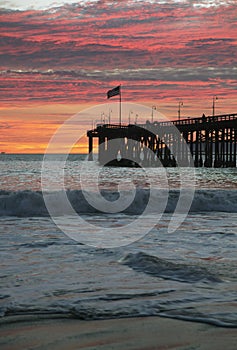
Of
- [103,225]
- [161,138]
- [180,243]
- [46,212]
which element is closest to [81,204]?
[46,212]

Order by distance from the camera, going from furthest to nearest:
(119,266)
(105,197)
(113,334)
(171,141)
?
(171,141), (105,197), (119,266), (113,334)

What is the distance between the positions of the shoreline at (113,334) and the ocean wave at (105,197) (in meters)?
11.9

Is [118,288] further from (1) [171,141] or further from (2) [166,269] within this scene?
(1) [171,141]

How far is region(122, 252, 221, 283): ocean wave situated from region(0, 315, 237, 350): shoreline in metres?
1.87

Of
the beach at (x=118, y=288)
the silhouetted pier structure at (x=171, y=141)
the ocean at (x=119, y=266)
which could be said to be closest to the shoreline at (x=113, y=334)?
the beach at (x=118, y=288)

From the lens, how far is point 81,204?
19609mm

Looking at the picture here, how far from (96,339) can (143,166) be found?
75548 millimetres

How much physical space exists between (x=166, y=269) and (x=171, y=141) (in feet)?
213

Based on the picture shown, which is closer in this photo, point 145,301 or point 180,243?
point 145,301

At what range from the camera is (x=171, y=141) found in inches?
2849

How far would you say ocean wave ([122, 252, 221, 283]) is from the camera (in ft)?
24.0

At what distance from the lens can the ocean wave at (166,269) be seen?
7.31m

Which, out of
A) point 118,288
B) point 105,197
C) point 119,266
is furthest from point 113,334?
point 105,197

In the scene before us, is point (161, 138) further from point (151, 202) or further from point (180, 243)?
point (180, 243)
